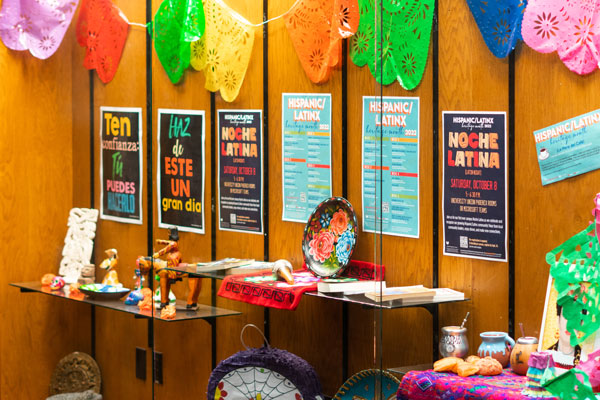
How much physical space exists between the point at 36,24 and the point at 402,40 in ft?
6.56

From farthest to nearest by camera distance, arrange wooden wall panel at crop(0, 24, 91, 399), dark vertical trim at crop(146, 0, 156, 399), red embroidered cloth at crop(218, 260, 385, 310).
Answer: wooden wall panel at crop(0, 24, 91, 399) → dark vertical trim at crop(146, 0, 156, 399) → red embroidered cloth at crop(218, 260, 385, 310)

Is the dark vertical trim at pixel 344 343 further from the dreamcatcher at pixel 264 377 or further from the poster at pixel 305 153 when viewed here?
the poster at pixel 305 153

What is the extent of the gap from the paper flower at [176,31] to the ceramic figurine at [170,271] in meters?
0.61

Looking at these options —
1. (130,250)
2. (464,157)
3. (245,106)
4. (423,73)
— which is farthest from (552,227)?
(130,250)

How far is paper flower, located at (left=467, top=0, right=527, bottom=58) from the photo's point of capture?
2.55 metres

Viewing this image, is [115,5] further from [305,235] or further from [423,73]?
[423,73]

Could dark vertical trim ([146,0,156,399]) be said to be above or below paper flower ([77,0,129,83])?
below

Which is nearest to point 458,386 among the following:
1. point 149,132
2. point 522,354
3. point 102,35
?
point 522,354

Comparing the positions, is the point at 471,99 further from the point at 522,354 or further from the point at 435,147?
the point at 522,354

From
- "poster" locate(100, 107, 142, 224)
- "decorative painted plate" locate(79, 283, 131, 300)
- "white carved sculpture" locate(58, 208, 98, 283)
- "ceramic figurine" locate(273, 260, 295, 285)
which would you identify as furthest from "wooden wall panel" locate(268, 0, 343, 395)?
"white carved sculpture" locate(58, 208, 98, 283)

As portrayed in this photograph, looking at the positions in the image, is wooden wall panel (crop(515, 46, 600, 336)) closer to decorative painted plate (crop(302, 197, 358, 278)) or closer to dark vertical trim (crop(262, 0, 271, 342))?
decorative painted plate (crop(302, 197, 358, 278))

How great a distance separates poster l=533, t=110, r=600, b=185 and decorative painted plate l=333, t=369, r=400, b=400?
2.38 ft

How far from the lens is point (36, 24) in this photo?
4148 millimetres

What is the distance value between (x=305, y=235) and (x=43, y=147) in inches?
63.8
